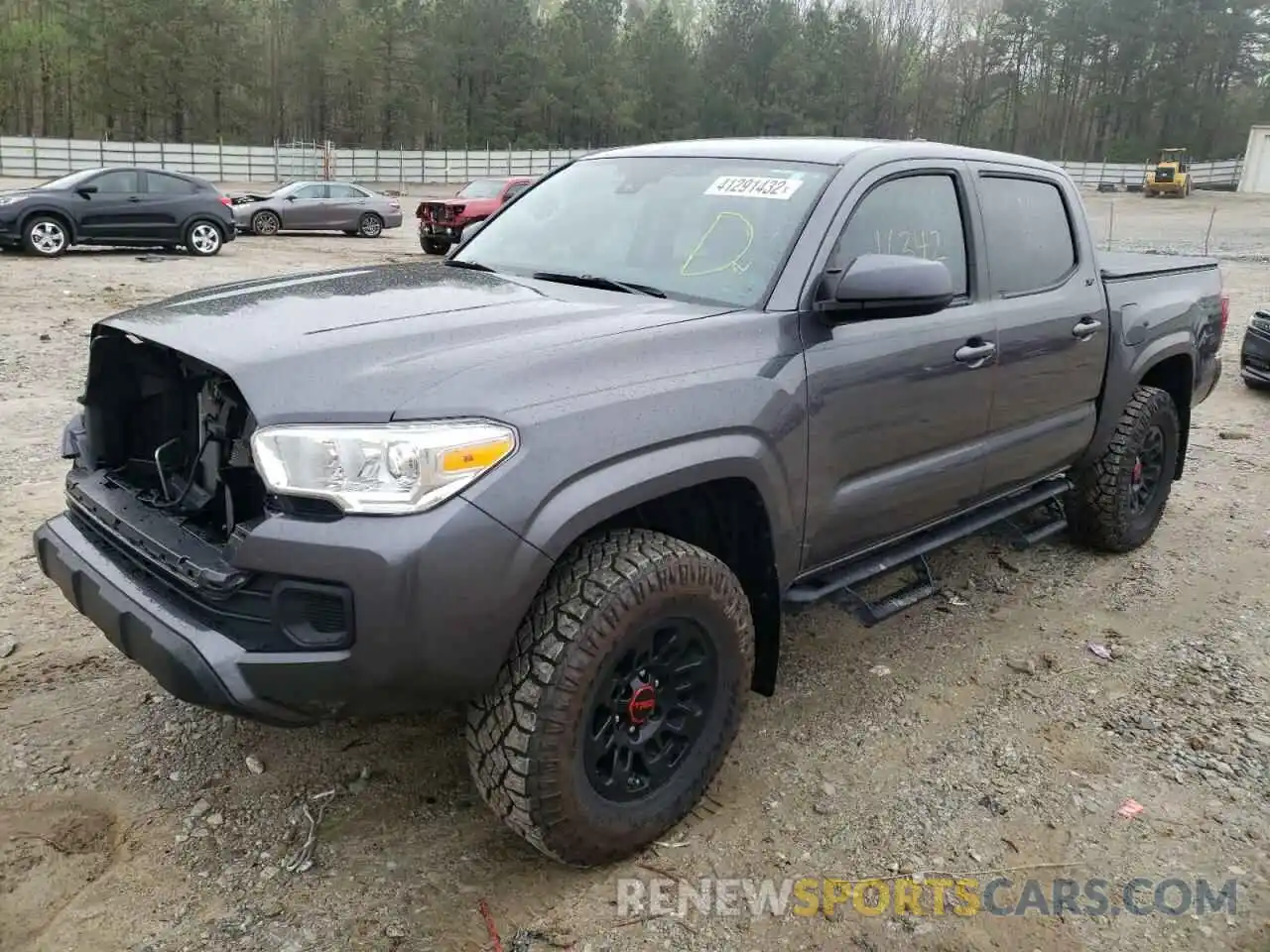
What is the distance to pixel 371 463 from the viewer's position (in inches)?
87.7

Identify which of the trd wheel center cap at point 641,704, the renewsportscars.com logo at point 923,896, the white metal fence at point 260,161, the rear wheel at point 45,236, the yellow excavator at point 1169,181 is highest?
the yellow excavator at point 1169,181

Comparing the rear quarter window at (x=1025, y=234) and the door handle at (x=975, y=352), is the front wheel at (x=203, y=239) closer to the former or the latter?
the rear quarter window at (x=1025, y=234)

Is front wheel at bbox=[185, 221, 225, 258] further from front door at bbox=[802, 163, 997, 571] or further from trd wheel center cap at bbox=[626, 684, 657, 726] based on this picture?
trd wheel center cap at bbox=[626, 684, 657, 726]

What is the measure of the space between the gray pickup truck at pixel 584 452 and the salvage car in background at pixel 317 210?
762 inches

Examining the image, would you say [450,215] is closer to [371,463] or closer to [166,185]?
[166,185]

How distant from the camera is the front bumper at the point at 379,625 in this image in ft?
7.10

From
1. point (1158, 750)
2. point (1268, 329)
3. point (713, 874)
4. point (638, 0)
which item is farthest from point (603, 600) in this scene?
point (638, 0)

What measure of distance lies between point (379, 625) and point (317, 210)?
21.7m

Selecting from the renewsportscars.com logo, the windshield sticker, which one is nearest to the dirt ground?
the renewsportscars.com logo

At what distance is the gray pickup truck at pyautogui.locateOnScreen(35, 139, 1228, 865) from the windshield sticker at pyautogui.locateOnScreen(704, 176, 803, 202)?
0.6 inches

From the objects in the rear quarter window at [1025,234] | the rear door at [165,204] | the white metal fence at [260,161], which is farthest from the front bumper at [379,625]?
the white metal fence at [260,161]

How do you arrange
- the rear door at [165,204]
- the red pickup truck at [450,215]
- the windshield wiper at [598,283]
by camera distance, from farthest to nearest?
1. the red pickup truck at [450,215]
2. the rear door at [165,204]
3. the windshield wiper at [598,283]

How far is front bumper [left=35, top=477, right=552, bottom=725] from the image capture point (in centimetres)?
216

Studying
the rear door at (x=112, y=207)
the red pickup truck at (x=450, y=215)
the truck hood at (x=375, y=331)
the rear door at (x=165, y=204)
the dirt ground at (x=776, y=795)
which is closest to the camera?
the truck hood at (x=375, y=331)
